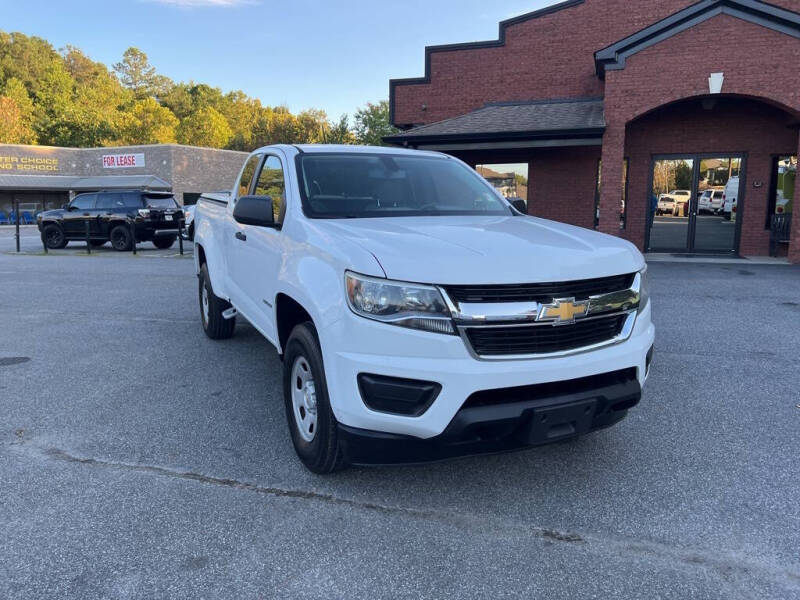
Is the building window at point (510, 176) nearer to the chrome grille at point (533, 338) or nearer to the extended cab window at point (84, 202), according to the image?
the extended cab window at point (84, 202)

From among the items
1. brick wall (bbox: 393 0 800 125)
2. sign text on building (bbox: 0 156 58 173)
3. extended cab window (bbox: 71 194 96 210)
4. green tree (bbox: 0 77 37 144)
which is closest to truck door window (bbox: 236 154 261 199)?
brick wall (bbox: 393 0 800 125)

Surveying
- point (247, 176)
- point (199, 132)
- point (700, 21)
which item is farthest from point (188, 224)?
point (199, 132)

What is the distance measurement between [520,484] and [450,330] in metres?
1.18

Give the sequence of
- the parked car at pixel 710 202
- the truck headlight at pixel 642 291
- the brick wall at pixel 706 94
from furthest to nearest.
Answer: the parked car at pixel 710 202 < the brick wall at pixel 706 94 < the truck headlight at pixel 642 291

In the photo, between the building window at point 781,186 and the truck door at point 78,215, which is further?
the truck door at point 78,215

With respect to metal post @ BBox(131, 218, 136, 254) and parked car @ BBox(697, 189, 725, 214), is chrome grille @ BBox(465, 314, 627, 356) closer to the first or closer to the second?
parked car @ BBox(697, 189, 725, 214)

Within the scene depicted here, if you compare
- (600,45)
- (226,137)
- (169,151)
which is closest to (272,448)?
(600,45)

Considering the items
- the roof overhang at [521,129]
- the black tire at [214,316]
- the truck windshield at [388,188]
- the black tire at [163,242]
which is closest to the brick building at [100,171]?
the black tire at [163,242]

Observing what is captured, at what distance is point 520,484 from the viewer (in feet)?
11.1

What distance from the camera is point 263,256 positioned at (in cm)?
423

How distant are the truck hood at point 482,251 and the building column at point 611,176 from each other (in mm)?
12376

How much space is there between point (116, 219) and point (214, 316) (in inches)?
571

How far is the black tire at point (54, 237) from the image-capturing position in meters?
19.9

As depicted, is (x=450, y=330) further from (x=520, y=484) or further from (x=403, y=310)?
(x=520, y=484)
